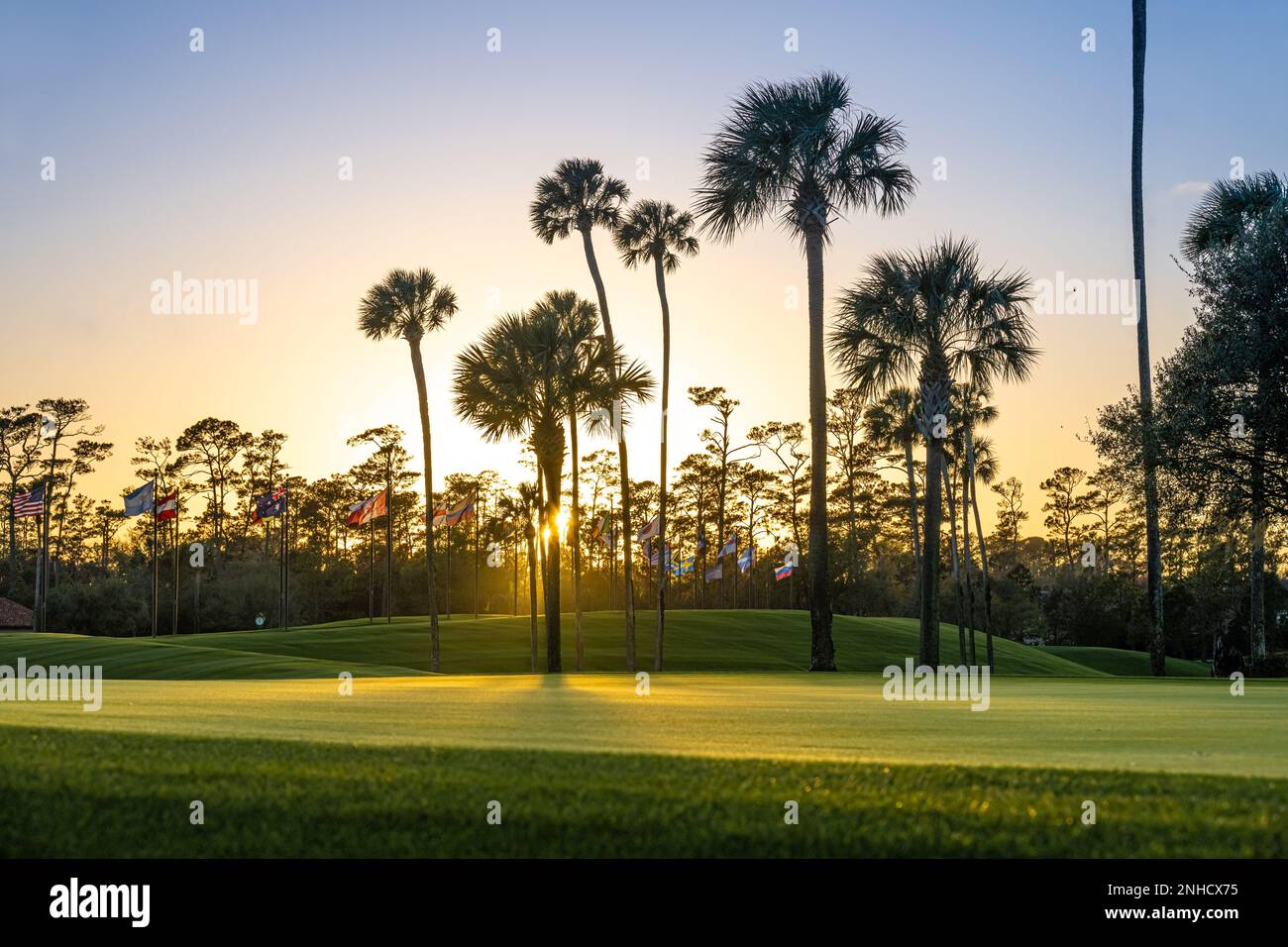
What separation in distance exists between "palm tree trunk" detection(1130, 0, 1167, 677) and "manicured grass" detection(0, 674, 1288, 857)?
68.8ft

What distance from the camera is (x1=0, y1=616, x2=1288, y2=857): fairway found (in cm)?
483

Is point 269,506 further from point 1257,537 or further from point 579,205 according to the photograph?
point 1257,537

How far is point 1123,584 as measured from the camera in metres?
81.2

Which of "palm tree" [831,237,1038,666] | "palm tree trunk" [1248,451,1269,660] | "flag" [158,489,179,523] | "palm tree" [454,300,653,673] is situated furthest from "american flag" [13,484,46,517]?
"palm tree trunk" [1248,451,1269,660]

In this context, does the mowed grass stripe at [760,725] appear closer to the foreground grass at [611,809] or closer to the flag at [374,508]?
the foreground grass at [611,809]

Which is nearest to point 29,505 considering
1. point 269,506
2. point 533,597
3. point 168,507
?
point 168,507

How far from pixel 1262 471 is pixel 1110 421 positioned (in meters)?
4.03

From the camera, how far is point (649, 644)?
194 feet

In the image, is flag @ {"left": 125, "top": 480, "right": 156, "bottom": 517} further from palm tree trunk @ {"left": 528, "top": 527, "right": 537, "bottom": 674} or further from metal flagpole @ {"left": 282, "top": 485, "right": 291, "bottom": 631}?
palm tree trunk @ {"left": 528, "top": 527, "right": 537, "bottom": 674}

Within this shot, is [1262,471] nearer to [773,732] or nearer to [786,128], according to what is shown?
[786,128]

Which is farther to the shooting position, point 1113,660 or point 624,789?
point 1113,660

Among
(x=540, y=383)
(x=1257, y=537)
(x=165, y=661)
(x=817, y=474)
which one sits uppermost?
(x=540, y=383)

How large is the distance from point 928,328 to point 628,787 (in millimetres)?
28919
